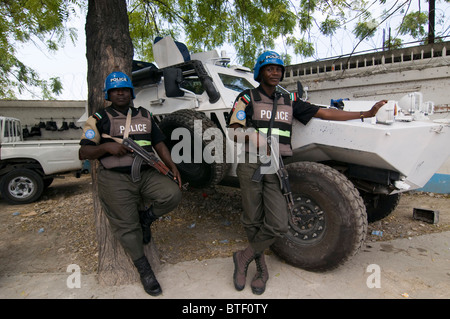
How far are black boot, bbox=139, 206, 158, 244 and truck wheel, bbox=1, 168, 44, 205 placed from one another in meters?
4.22

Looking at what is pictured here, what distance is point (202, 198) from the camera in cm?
486

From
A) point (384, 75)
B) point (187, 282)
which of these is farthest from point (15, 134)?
point (384, 75)

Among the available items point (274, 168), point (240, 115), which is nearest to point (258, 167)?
point (274, 168)

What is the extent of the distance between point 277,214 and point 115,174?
131cm

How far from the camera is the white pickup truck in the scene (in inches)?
223

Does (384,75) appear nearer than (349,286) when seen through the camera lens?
No

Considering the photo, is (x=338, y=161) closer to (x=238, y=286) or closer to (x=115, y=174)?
(x=238, y=286)

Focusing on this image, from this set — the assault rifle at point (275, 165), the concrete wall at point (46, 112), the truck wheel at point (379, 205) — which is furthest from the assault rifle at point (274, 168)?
the concrete wall at point (46, 112)

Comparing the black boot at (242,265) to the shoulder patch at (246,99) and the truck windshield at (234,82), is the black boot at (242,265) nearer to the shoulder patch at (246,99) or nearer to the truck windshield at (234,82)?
the shoulder patch at (246,99)

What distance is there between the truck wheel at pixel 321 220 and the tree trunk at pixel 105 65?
1.28 m

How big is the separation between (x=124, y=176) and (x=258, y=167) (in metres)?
1.07

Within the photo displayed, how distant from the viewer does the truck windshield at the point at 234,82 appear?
13.0 feet

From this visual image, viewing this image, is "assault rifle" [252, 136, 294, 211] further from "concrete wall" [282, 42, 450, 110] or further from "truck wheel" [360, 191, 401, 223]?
"concrete wall" [282, 42, 450, 110]

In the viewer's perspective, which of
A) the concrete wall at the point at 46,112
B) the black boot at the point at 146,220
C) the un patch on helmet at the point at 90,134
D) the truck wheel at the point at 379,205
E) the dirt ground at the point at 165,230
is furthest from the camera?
the concrete wall at the point at 46,112
